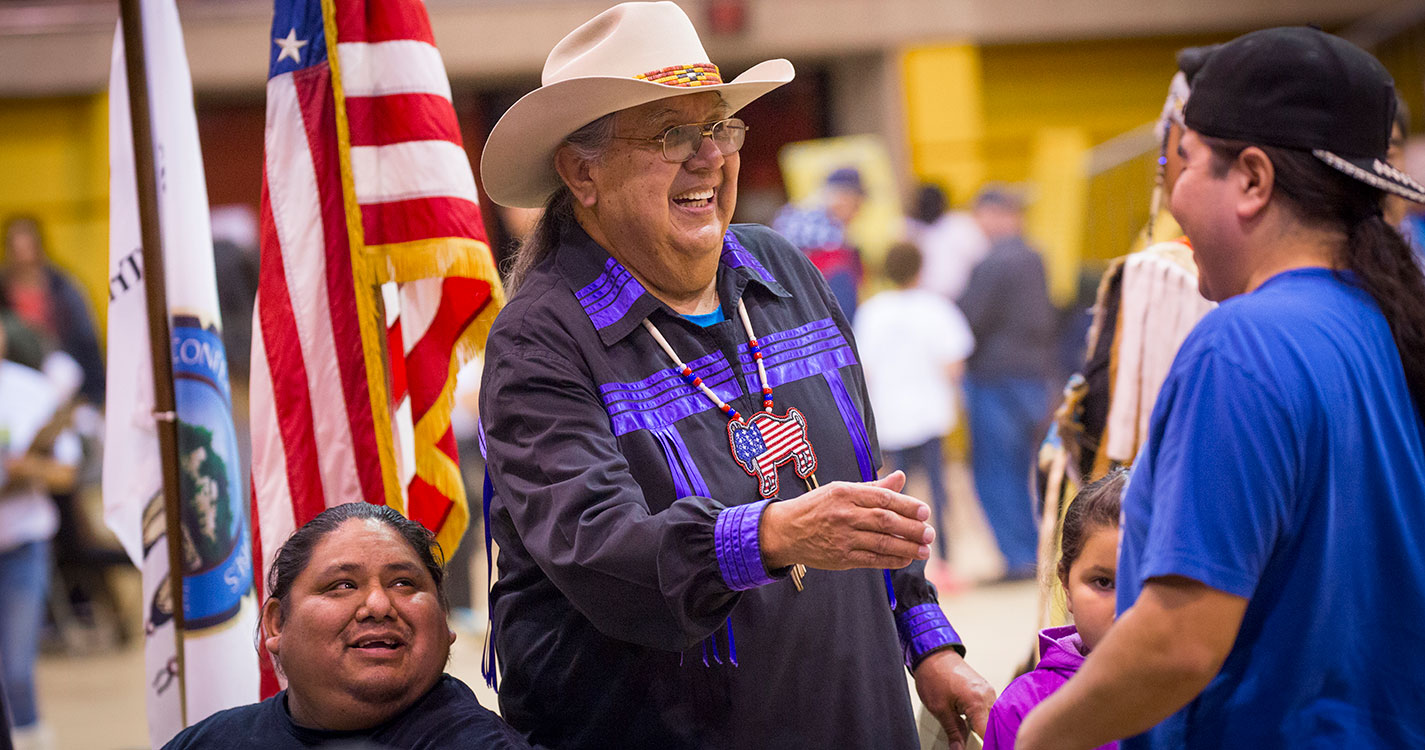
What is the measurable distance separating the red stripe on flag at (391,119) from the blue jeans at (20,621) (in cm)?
350

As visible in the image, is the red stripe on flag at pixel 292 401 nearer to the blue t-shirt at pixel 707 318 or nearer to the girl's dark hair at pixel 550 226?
the girl's dark hair at pixel 550 226

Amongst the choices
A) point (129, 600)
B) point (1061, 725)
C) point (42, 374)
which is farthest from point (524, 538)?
point (129, 600)

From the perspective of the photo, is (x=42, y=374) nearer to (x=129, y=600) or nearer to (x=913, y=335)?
(x=129, y=600)

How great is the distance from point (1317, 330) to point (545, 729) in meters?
1.29

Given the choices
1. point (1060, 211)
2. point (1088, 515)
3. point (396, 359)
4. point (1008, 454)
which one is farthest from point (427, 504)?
point (1060, 211)

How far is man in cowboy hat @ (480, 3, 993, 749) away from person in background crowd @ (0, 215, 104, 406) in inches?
247

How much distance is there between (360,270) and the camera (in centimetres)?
266

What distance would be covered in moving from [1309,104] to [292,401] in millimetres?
1985

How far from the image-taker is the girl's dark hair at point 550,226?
84.7 inches

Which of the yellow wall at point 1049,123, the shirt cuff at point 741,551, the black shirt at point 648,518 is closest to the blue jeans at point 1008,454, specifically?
the yellow wall at point 1049,123

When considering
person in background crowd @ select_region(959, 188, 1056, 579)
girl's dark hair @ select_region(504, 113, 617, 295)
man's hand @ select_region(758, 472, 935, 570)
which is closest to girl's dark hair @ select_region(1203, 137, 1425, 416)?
man's hand @ select_region(758, 472, 935, 570)

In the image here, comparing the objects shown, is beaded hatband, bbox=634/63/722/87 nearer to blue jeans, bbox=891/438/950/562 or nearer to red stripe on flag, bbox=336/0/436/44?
red stripe on flag, bbox=336/0/436/44

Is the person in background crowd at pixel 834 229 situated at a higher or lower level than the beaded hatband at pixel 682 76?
higher

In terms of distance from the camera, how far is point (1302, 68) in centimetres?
139
